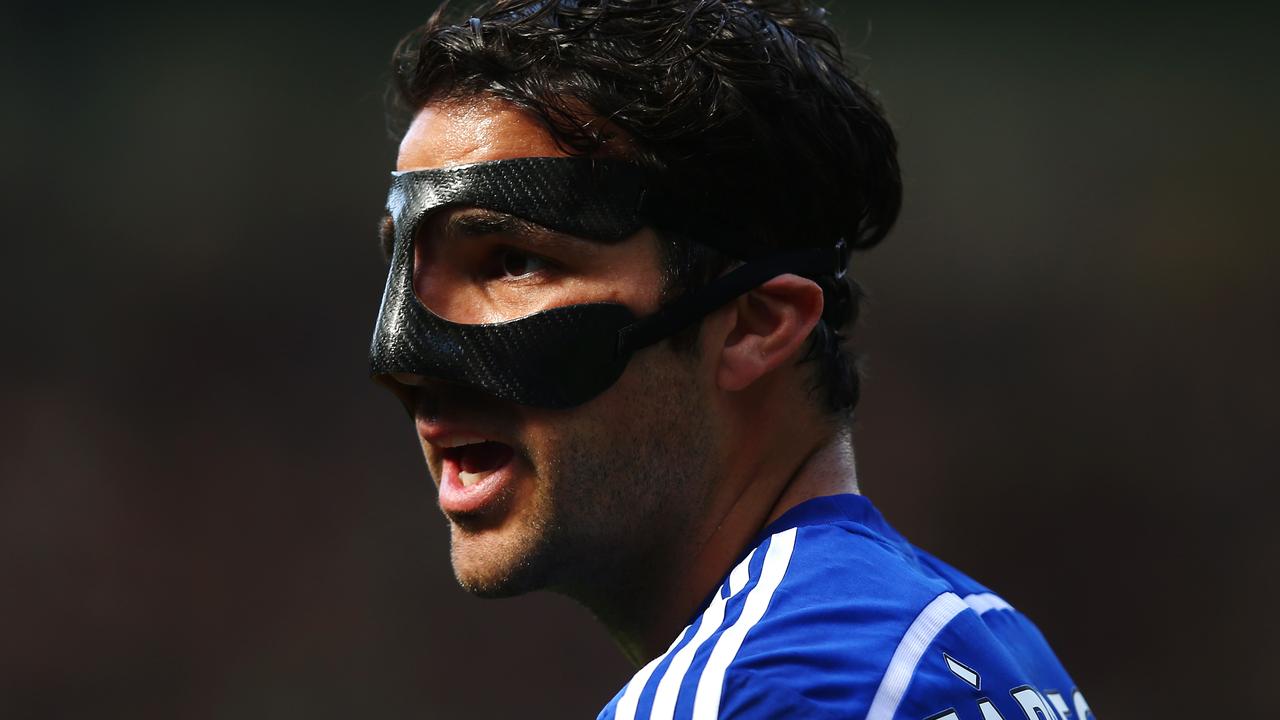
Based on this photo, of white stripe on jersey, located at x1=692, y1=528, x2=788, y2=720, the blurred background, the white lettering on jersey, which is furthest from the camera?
the blurred background

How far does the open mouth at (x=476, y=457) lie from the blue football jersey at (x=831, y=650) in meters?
0.39

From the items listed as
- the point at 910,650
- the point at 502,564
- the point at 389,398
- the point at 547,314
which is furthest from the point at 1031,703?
the point at 389,398

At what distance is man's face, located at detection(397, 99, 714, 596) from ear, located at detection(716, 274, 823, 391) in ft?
0.18

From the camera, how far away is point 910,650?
1549 mm

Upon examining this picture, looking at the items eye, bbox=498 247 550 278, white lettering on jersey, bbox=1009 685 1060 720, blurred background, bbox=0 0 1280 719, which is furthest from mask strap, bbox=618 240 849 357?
blurred background, bbox=0 0 1280 719

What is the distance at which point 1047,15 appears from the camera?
22.5 feet

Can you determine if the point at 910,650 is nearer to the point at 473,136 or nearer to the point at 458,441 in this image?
the point at 458,441

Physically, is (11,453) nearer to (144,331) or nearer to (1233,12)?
(144,331)

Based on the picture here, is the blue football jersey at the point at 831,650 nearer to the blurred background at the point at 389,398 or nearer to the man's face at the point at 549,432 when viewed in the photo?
the man's face at the point at 549,432

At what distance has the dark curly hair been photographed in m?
1.94

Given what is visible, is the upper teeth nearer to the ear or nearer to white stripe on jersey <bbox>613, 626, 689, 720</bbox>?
the ear

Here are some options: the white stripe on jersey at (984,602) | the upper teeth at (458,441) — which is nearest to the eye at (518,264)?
the upper teeth at (458,441)

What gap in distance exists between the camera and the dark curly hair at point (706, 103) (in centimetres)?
194

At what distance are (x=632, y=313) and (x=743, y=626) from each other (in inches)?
21.0
